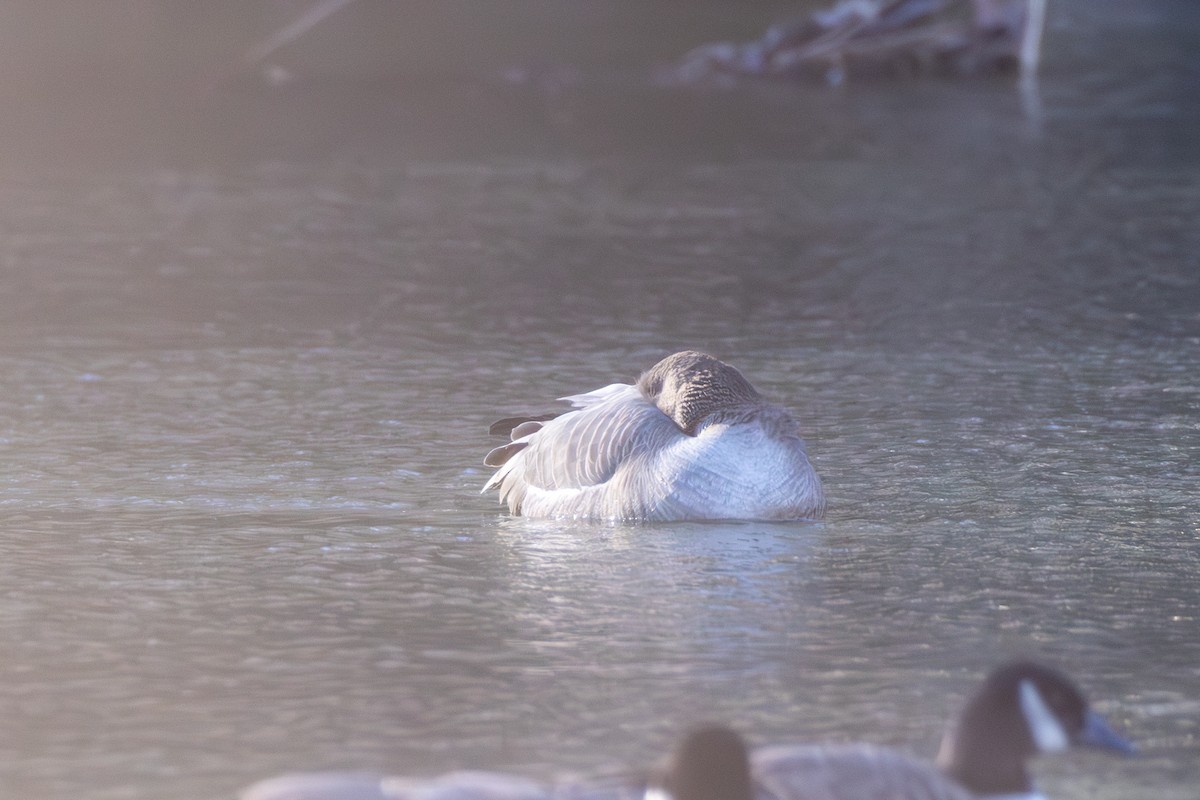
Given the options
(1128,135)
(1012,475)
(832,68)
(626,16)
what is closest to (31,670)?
(1012,475)

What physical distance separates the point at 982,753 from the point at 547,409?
4.69 meters

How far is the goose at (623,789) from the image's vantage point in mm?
4191

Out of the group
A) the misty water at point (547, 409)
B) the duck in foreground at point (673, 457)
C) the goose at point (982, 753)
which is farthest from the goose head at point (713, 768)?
the duck in foreground at point (673, 457)

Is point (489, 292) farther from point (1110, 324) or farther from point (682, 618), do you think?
point (682, 618)

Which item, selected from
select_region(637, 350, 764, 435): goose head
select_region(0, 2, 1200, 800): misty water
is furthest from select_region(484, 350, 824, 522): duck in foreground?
select_region(0, 2, 1200, 800): misty water

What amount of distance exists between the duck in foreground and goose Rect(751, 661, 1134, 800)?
3.52m

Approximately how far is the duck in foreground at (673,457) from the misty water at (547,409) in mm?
139

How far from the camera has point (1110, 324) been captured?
1244cm

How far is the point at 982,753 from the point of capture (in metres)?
4.65

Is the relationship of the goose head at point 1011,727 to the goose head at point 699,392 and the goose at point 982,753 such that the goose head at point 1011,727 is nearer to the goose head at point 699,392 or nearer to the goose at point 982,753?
the goose at point 982,753

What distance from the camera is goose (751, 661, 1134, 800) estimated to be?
448cm

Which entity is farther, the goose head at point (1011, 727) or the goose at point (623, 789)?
the goose head at point (1011, 727)

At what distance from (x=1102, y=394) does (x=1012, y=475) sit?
177 cm

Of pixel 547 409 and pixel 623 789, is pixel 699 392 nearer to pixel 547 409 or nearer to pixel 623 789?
pixel 547 409
